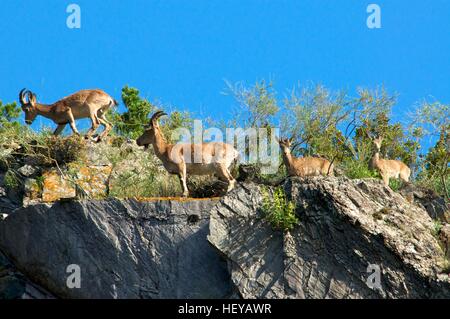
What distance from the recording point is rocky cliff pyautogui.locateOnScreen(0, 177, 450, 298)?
18.1 meters

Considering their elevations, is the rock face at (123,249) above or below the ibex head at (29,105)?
below

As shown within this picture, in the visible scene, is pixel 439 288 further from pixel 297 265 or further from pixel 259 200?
pixel 259 200

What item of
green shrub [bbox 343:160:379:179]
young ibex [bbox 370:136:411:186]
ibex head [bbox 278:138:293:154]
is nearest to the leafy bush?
ibex head [bbox 278:138:293:154]

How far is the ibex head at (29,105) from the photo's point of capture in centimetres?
2641

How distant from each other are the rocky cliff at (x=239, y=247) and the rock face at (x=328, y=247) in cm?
2

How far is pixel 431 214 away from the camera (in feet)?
70.6

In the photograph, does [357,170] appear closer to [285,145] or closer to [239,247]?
[285,145]

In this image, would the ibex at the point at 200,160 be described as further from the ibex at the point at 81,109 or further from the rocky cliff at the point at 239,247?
the ibex at the point at 81,109

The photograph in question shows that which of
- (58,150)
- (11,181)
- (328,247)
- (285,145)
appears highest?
(58,150)

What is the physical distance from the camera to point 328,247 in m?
18.5

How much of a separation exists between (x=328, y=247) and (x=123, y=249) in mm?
4378

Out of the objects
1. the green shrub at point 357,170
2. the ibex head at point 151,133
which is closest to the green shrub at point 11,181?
the ibex head at point 151,133

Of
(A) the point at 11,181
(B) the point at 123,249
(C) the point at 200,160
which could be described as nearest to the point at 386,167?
(C) the point at 200,160

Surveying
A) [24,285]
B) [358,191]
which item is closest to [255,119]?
[358,191]
